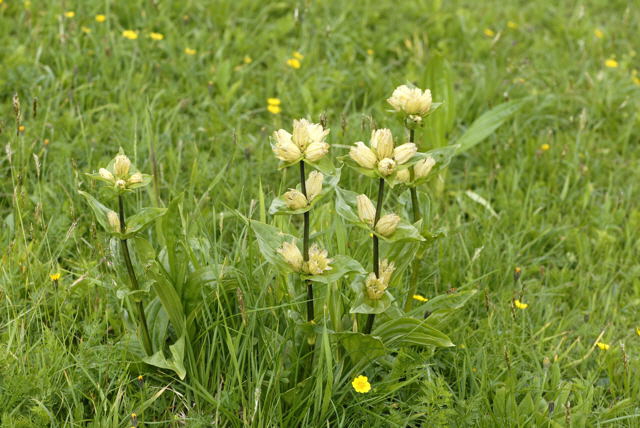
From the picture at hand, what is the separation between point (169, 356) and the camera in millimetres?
2150

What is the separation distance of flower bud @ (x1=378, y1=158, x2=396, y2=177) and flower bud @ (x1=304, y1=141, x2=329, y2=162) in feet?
0.45

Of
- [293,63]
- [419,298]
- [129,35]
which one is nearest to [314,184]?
[419,298]

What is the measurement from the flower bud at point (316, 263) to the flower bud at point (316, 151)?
0.89 ft

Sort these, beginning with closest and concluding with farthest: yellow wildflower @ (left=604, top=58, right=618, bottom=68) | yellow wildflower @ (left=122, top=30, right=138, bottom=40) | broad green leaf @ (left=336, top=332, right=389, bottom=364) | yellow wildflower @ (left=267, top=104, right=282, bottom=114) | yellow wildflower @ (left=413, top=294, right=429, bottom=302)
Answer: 1. broad green leaf @ (left=336, top=332, right=389, bottom=364)
2. yellow wildflower @ (left=413, top=294, right=429, bottom=302)
3. yellow wildflower @ (left=267, top=104, right=282, bottom=114)
4. yellow wildflower @ (left=122, top=30, right=138, bottom=40)
5. yellow wildflower @ (left=604, top=58, right=618, bottom=68)

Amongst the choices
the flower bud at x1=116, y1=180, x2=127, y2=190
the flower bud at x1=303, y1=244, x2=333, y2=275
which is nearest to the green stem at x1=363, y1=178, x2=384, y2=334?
the flower bud at x1=303, y1=244, x2=333, y2=275

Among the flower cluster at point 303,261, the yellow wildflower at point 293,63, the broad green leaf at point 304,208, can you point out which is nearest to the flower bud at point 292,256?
the flower cluster at point 303,261

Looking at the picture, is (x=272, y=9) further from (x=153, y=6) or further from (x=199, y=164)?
(x=199, y=164)

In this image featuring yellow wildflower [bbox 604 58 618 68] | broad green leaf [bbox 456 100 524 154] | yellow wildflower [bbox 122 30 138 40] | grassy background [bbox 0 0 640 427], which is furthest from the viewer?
yellow wildflower [bbox 604 58 618 68]

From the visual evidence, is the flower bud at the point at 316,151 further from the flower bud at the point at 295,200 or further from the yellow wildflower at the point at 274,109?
the yellow wildflower at the point at 274,109

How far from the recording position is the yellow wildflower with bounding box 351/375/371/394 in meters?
1.99

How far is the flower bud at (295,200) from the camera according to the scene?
71.4 inches

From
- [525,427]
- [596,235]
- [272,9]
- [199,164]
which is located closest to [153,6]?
[272,9]

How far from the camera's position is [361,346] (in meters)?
2.00

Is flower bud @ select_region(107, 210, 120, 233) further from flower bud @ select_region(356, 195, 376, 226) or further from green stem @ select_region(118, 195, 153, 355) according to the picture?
flower bud @ select_region(356, 195, 376, 226)
